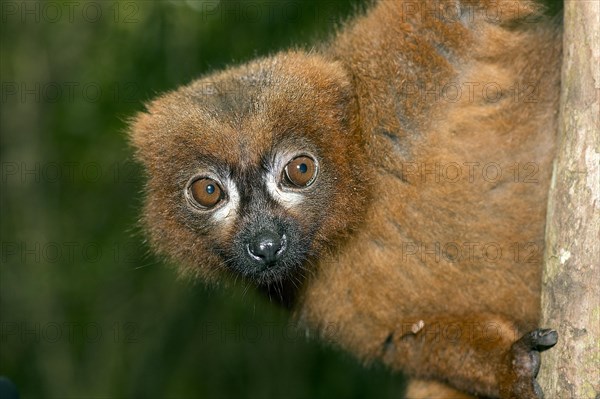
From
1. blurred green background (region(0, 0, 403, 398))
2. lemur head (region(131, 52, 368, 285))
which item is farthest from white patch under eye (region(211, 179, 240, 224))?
blurred green background (region(0, 0, 403, 398))

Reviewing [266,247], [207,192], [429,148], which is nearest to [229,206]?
[207,192]

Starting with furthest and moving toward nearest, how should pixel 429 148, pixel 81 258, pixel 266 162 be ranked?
pixel 81 258
pixel 429 148
pixel 266 162

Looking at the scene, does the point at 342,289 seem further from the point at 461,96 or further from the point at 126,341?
the point at 126,341

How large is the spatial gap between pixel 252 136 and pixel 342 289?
1.28 m

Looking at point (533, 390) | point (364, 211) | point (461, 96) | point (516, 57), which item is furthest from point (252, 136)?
point (533, 390)

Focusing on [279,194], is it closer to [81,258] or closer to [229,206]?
[229,206]

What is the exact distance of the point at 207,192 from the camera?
4.65 meters

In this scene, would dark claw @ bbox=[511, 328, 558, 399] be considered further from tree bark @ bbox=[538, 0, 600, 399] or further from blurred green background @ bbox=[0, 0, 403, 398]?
blurred green background @ bbox=[0, 0, 403, 398]

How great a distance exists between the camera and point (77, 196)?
33.8ft

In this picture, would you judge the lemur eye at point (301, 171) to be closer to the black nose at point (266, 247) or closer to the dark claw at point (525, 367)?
the black nose at point (266, 247)

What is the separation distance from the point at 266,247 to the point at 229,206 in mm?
439

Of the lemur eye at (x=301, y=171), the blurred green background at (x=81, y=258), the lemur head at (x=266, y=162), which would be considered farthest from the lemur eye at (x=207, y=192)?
the blurred green background at (x=81, y=258)

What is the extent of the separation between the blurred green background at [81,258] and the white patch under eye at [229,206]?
447cm

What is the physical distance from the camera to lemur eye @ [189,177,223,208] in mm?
4633
